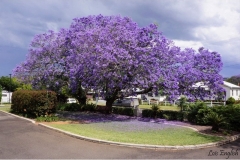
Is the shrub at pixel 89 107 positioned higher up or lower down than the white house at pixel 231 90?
lower down

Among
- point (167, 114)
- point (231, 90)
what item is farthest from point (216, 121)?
point (231, 90)

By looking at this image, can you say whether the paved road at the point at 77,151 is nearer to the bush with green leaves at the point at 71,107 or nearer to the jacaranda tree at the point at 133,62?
the jacaranda tree at the point at 133,62

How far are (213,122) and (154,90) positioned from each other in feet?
18.3

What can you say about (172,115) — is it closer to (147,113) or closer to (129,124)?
(147,113)

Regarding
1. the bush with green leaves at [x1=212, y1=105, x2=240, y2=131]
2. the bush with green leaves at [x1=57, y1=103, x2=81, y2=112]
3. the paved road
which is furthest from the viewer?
the bush with green leaves at [x1=57, y1=103, x2=81, y2=112]

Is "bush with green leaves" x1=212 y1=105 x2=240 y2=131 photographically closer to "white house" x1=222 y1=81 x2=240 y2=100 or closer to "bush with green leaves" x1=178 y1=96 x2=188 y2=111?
"bush with green leaves" x1=178 y1=96 x2=188 y2=111

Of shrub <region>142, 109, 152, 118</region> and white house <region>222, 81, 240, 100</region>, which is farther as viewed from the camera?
white house <region>222, 81, 240, 100</region>

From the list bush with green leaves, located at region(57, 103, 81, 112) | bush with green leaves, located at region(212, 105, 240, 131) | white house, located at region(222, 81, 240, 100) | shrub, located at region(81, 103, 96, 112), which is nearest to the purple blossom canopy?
bush with green leaves, located at region(212, 105, 240, 131)

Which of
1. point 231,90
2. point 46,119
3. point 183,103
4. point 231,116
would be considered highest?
point 231,90

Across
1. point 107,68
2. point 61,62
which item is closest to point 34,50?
point 61,62

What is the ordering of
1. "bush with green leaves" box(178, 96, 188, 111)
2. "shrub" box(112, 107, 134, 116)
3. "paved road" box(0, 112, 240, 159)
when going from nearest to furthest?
"paved road" box(0, 112, 240, 159) < "bush with green leaves" box(178, 96, 188, 111) < "shrub" box(112, 107, 134, 116)

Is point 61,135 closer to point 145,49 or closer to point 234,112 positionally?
point 145,49

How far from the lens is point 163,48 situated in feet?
55.2

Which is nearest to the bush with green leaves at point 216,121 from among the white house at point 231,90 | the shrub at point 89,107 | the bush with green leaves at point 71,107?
the shrub at point 89,107
